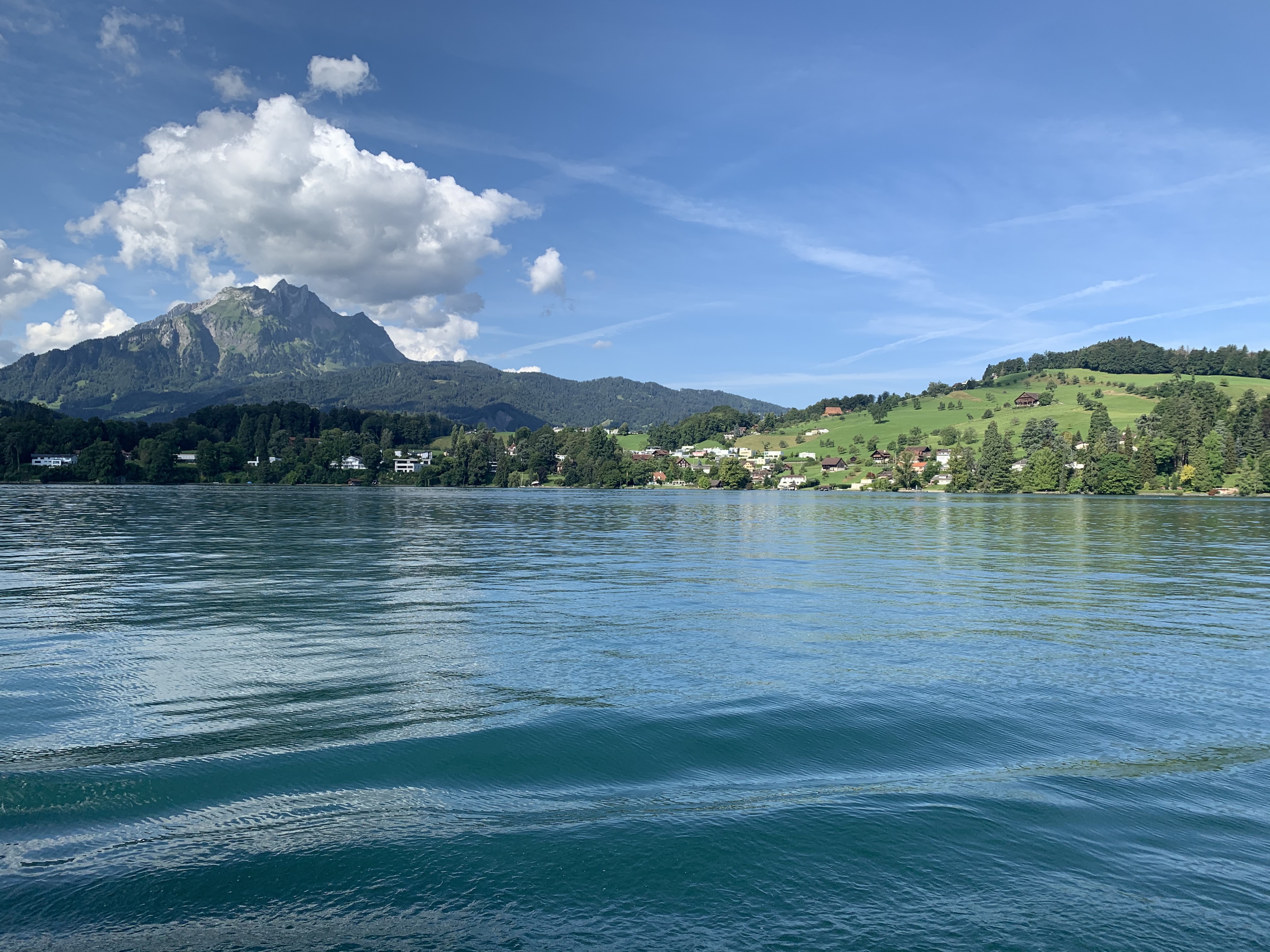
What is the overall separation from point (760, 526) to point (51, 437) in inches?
7511

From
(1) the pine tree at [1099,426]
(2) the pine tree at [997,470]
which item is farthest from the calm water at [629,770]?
(1) the pine tree at [1099,426]

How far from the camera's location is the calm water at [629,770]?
6.82 meters

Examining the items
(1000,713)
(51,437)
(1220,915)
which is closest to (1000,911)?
(1220,915)

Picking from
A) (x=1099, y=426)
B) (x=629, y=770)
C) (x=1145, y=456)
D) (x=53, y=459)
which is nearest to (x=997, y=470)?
(x=1099, y=426)

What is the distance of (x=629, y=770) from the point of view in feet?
34.0

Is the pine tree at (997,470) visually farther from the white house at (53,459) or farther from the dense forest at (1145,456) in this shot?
the white house at (53,459)

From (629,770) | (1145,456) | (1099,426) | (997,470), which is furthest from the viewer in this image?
(1099,426)

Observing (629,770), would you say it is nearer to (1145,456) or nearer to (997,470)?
(1145,456)

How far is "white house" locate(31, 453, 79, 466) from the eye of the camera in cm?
17925

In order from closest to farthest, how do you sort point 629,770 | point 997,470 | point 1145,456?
point 629,770, point 1145,456, point 997,470

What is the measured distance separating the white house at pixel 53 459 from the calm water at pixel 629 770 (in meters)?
190

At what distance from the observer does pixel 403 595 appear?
25781 millimetres

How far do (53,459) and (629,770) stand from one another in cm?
21894

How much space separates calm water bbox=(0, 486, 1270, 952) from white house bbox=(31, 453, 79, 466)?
189664 mm
